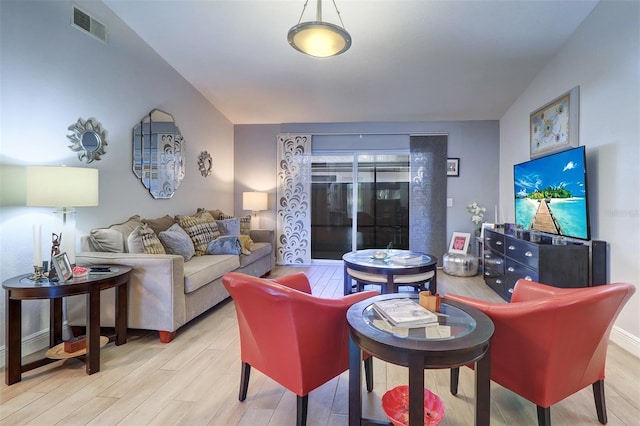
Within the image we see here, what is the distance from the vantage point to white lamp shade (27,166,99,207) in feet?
6.77

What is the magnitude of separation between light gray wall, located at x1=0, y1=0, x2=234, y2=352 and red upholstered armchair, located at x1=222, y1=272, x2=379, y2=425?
1925 millimetres

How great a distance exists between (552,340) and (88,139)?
11.7 ft

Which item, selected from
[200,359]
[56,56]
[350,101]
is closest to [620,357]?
[200,359]

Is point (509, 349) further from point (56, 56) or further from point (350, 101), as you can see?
point (350, 101)

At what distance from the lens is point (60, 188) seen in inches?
83.8

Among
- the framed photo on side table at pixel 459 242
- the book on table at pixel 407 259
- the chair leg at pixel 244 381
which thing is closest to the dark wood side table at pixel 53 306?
the chair leg at pixel 244 381

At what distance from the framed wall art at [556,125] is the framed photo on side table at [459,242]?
→ 153 cm

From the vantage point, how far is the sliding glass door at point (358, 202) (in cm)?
556

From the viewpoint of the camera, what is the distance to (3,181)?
220cm

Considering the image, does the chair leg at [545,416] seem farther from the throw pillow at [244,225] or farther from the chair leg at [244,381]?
the throw pillow at [244,225]

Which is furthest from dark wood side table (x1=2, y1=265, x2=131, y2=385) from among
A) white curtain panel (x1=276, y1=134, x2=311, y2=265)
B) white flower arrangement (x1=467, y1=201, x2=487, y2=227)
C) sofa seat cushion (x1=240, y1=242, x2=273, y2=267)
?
white flower arrangement (x1=467, y1=201, x2=487, y2=227)

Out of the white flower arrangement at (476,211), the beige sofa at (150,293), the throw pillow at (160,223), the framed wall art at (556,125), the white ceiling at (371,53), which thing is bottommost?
the beige sofa at (150,293)

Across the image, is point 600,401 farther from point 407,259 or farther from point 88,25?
point 88,25

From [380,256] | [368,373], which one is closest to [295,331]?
[368,373]
